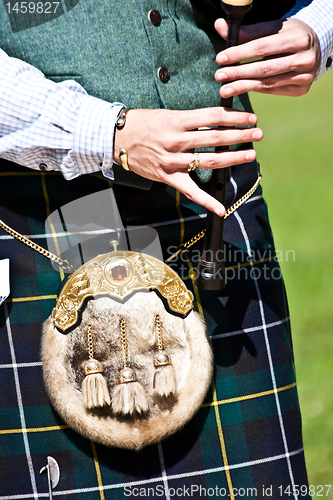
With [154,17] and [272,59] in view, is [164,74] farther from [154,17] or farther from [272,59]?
[272,59]

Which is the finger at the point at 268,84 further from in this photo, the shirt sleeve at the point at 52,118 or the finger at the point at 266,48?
the shirt sleeve at the point at 52,118

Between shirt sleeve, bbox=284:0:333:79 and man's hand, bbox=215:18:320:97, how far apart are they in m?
0.04

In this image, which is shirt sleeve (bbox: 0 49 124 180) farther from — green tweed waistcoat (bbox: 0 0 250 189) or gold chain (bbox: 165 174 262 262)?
gold chain (bbox: 165 174 262 262)

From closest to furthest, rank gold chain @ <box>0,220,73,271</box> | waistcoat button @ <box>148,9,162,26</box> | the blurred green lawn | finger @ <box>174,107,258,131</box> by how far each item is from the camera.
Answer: finger @ <box>174,107,258,131</box> < waistcoat button @ <box>148,9,162,26</box> < gold chain @ <box>0,220,73,271</box> < the blurred green lawn

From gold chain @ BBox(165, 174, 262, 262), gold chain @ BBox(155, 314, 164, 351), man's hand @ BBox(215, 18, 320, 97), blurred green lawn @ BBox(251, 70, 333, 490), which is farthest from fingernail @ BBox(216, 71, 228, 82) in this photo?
blurred green lawn @ BBox(251, 70, 333, 490)

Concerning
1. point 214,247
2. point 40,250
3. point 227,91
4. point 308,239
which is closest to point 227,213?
point 214,247

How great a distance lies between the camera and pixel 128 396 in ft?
3.83

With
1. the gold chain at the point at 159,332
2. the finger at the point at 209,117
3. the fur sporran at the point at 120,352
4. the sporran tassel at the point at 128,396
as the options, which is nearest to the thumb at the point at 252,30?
the finger at the point at 209,117

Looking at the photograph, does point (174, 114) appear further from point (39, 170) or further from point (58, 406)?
point (58, 406)

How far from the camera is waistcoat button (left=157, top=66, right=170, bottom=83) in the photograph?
1136mm

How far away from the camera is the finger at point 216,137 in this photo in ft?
Answer: 3.34

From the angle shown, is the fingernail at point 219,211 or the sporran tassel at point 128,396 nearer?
the fingernail at point 219,211

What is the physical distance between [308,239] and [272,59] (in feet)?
12.8

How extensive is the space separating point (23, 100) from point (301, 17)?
665 millimetres
